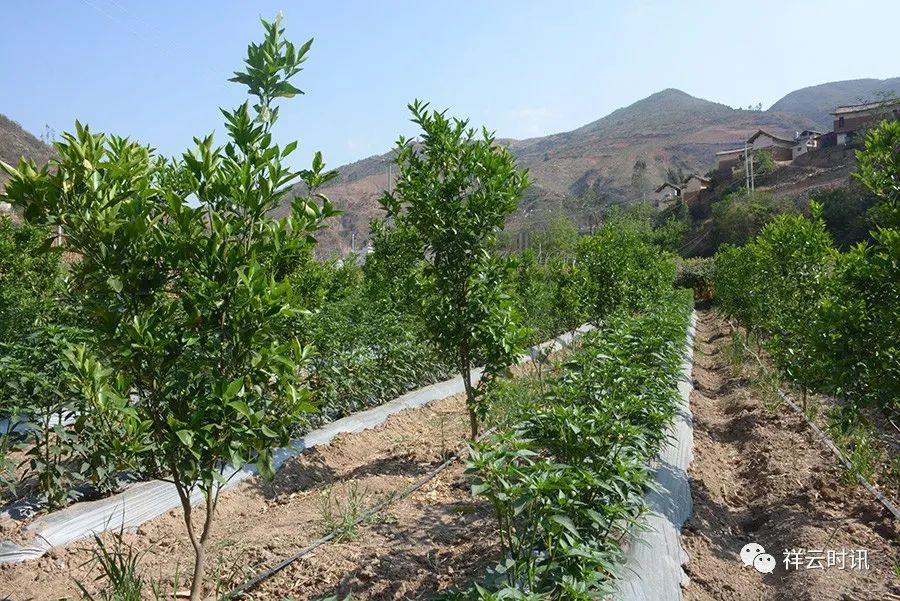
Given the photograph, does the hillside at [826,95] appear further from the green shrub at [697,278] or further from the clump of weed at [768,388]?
the clump of weed at [768,388]

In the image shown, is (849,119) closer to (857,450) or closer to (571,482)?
(857,450)

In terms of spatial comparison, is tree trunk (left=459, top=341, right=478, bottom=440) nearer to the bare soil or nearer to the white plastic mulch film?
the bare soil

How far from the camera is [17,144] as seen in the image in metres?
42.6

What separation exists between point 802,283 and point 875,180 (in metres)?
4.43

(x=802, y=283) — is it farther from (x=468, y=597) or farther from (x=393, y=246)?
(x=468, y=597)

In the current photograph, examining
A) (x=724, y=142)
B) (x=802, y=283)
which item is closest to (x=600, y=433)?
(x=802, y=283)

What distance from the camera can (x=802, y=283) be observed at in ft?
30.1

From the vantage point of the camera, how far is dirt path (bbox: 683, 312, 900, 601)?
412 centimetres

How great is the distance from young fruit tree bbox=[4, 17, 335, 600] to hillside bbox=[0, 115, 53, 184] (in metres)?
43.7

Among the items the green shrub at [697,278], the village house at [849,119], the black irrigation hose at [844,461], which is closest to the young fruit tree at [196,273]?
the black irrigation hose at [844,461]

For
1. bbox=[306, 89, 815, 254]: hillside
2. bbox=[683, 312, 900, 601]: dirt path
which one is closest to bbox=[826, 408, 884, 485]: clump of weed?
bbox=[683, 312, 900, 601]: dirt path

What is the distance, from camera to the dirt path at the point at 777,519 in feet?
13.5

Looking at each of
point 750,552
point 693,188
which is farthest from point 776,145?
point 750,552

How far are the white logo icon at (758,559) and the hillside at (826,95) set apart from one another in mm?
174793
